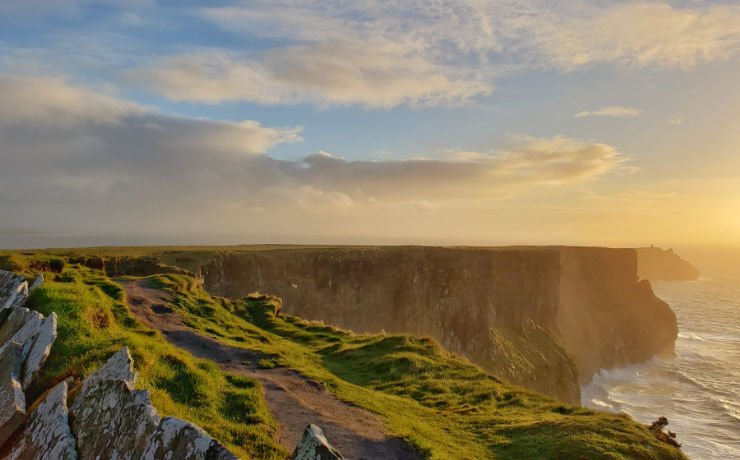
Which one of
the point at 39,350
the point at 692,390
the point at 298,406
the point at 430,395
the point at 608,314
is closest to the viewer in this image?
the point at 39,350

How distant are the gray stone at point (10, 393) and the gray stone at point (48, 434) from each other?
0.64 ft

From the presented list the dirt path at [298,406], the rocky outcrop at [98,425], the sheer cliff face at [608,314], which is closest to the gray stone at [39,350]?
the rocky outcrop at [98,425]

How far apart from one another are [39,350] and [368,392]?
920cm

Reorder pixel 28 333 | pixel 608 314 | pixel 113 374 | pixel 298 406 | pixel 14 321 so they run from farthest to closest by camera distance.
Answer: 1. pixel 608 314
2. pixel 298 406
3. pixel 14 321
4. pixel 28 333
5. pixel 113 374

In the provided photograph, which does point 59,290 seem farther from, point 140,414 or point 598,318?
point 598,318

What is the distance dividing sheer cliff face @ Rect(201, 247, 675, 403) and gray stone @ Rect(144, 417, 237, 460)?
43836 millimetres

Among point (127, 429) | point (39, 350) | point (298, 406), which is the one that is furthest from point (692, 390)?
point (39, 350)

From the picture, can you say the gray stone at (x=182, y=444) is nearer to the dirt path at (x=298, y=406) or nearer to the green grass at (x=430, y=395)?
the dirt path at (x=298, y=406)

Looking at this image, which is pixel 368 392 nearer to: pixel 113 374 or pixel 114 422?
pixel 113 374

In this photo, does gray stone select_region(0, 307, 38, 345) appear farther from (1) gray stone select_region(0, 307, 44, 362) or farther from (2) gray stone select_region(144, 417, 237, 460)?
(2) gray stone select_region(144, 417, 237, 460)

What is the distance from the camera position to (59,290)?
12406mm

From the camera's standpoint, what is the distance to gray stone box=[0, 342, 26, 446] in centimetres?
617

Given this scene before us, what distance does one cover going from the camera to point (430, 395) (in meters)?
14.8

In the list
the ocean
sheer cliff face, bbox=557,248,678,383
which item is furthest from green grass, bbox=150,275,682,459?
sheer cliff face, bbox=557,248,678,383
